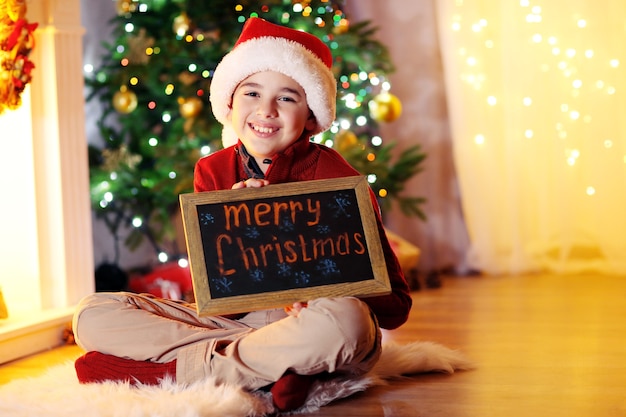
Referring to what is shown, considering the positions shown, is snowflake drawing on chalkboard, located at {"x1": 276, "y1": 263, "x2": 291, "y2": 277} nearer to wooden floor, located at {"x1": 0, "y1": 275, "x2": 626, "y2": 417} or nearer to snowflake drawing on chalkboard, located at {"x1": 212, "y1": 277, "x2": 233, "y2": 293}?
snowflake drawing on chalkboard, located at {"x1": 212, "y1": 277, "x2": 233, "y2": 293}

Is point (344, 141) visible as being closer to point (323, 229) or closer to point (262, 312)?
point (262, 312)

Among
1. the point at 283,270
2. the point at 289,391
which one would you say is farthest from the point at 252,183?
the point at 289,391

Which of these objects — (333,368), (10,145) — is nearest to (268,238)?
(333,368)

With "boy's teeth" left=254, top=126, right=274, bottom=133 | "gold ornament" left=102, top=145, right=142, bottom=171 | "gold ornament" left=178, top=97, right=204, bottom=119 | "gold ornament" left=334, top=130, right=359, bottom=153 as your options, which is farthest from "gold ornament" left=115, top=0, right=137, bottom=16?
"boy's teeth" left=254, top=126, right=274, bottom=133

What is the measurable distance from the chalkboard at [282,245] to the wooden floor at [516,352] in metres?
0.31

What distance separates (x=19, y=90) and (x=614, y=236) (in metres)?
3.05

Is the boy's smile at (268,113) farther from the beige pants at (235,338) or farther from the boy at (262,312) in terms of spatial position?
the beige pants at (235,338)

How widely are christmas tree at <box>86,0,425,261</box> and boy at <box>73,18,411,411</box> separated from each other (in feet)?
5.08

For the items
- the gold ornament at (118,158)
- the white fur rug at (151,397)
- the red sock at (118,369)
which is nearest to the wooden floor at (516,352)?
the white fur rug at (151,397)

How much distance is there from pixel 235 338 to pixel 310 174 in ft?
1.62

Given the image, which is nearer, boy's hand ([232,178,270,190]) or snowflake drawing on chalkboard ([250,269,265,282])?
snowflake drawing on chalkboard ([250,269,265,282])

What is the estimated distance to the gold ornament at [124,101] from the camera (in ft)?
13.7

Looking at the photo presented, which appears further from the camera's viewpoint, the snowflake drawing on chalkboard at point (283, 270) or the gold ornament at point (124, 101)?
the gold ornament at point (124, 101)

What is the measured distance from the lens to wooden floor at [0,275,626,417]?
2.19 m
